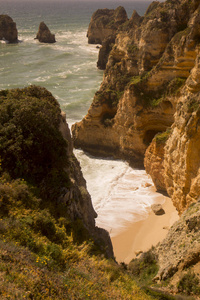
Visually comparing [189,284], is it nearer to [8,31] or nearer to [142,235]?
[142,235]

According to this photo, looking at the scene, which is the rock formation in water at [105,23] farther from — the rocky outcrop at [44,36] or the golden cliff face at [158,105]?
the golden cliff face at [158,105]

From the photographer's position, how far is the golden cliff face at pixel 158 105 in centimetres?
1418

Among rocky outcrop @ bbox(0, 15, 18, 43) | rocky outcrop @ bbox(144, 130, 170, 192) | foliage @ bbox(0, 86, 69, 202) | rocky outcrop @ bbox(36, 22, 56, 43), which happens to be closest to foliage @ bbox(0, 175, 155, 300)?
foliage @ bbox(0, 86, 69, 202)

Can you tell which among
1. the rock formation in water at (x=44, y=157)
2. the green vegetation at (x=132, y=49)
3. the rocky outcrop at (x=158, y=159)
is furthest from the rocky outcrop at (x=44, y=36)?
the rock formation in water at (x=44, y=157)

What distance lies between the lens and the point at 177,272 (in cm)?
938

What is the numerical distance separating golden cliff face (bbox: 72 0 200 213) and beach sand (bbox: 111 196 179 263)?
1.80m

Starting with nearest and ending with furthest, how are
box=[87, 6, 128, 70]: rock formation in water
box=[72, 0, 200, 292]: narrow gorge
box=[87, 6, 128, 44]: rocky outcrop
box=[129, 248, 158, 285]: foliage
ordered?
box=[129, 248, 158, 285]: foliage, box=[72, 0, 200, 292]: narrow gorge, box=[87, 6, 128, 70]: rock formation in water, box=[87, 6, 128, 44]: rocky outcrop

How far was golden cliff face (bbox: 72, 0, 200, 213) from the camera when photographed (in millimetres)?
14180

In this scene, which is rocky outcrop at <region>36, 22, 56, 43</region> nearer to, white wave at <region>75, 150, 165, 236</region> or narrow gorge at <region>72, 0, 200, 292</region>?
narrow gorge at <region>72, 0, 200, 292</region>

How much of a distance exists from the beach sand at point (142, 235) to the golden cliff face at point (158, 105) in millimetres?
1804

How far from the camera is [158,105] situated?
862 inches

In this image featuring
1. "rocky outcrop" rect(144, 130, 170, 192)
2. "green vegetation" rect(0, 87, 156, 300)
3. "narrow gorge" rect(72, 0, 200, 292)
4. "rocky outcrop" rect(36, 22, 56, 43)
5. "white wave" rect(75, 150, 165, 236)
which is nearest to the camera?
"green vegetation" rect(0, 87, 156, 300)

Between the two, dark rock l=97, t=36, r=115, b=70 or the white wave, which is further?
dark rock l=97, t=36, r=115, b=70

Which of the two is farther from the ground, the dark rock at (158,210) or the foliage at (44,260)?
the foliage at (44,260)
